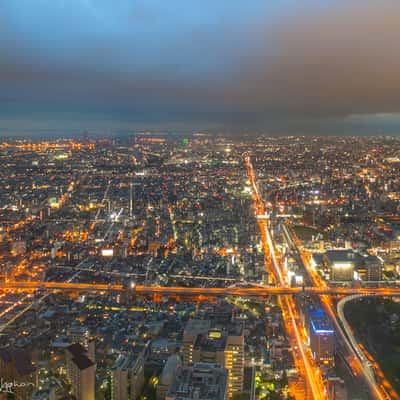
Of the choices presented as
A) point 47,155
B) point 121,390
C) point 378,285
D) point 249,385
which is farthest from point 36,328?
point 47,155

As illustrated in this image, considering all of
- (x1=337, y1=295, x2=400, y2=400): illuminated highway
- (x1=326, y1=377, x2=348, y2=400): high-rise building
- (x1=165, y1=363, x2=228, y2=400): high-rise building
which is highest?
(x1=165, y1=363, x2=228, y2=400): high-rise building

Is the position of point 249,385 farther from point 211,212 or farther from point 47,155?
point 47,155

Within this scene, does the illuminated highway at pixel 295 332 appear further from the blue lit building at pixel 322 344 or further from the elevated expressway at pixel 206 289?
the elevated expressway at pixel 206 289

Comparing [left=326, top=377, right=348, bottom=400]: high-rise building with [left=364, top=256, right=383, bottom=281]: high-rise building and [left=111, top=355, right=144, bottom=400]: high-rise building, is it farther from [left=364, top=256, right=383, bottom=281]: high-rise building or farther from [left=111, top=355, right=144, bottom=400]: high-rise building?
[left=364, top=256, right=383, bottom=281]: high-rise building

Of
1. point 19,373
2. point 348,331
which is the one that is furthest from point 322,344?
point 19,373

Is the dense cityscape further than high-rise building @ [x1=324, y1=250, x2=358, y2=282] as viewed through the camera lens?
No

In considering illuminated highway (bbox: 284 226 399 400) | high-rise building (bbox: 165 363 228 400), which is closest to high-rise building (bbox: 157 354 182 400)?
high-rise building (bbox: 165 363 228 400)

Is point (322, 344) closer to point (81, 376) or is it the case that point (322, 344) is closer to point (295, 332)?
point (295, 332)
